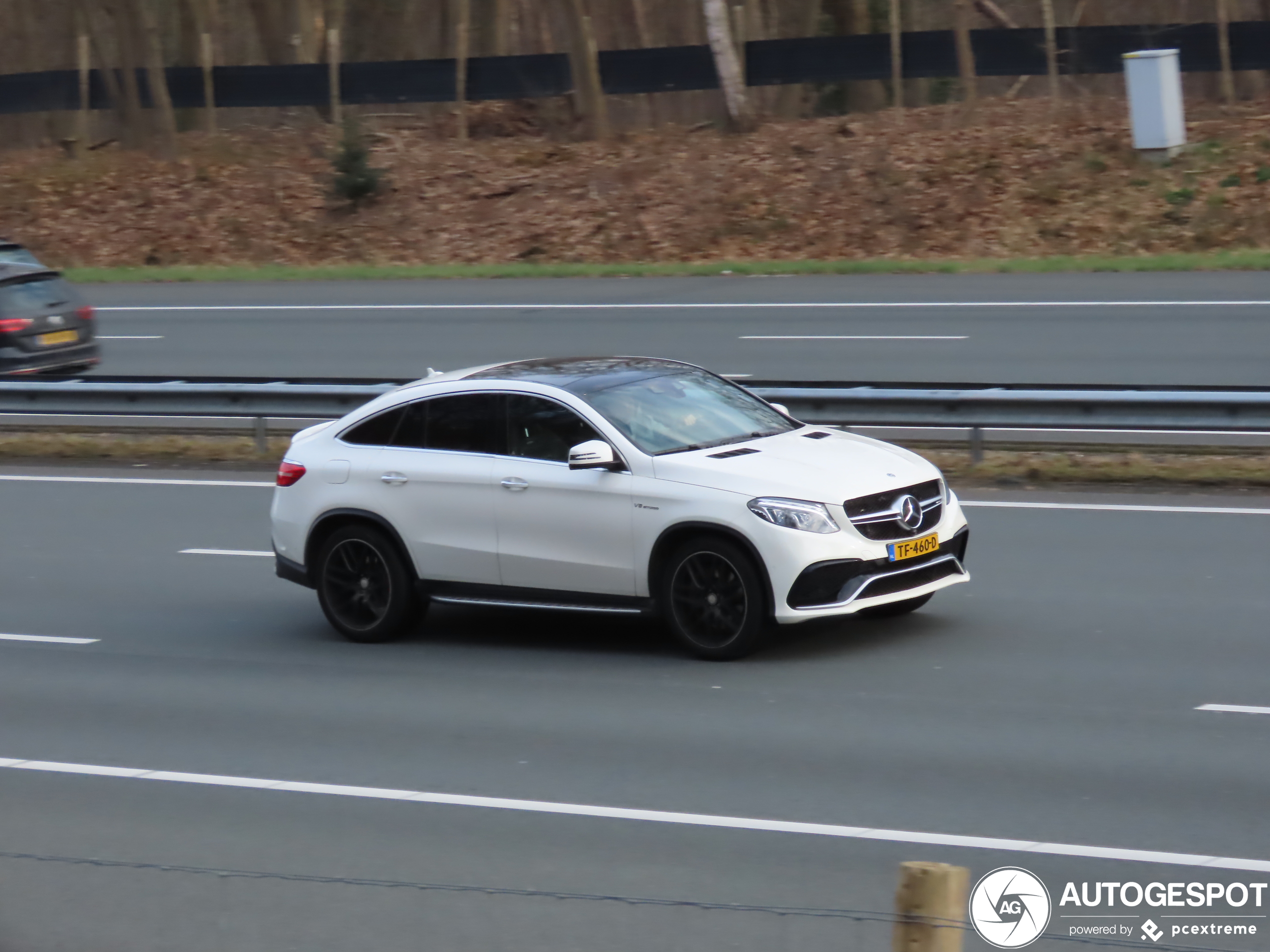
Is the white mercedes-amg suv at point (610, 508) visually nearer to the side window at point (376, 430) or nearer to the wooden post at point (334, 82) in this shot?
the side window at point (376, 430)

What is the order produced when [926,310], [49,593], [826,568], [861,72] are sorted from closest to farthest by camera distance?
1. [826,568]
2. [49,593]
3. [926,310]
4. [861,72]

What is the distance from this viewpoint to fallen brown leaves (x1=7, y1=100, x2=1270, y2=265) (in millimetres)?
29438

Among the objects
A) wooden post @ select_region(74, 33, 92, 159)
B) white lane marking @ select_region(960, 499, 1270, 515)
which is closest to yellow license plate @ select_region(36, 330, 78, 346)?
white lane marking @ select_region(960, 499, 1270, 515)

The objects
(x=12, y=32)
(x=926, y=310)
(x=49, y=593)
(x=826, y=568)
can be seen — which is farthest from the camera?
(x=12, y=32)

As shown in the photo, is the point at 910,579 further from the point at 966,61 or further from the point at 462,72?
the point at 462,72

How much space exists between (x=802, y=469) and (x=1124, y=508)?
4639 mm

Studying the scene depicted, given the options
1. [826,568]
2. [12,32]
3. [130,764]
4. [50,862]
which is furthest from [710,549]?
[12,32]

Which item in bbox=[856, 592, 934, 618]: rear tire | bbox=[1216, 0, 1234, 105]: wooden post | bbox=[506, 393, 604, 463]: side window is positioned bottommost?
bbox=[856, 592, 934, 618]: rear tire

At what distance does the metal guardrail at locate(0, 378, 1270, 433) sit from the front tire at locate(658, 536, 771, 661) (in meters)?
4.82

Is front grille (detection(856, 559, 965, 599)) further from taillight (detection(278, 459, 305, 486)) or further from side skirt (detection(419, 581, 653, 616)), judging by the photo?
taillight (detection(278, 459, 305, 486))

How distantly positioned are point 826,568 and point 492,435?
2.13m

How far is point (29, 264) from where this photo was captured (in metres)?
20.5

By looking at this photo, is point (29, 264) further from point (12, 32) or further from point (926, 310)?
point (12, 32)

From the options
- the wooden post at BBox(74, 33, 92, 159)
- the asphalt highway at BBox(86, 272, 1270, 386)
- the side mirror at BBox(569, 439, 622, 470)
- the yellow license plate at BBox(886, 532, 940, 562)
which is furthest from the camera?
A: the wooden post at BBox(74, 33, 92, 159)
